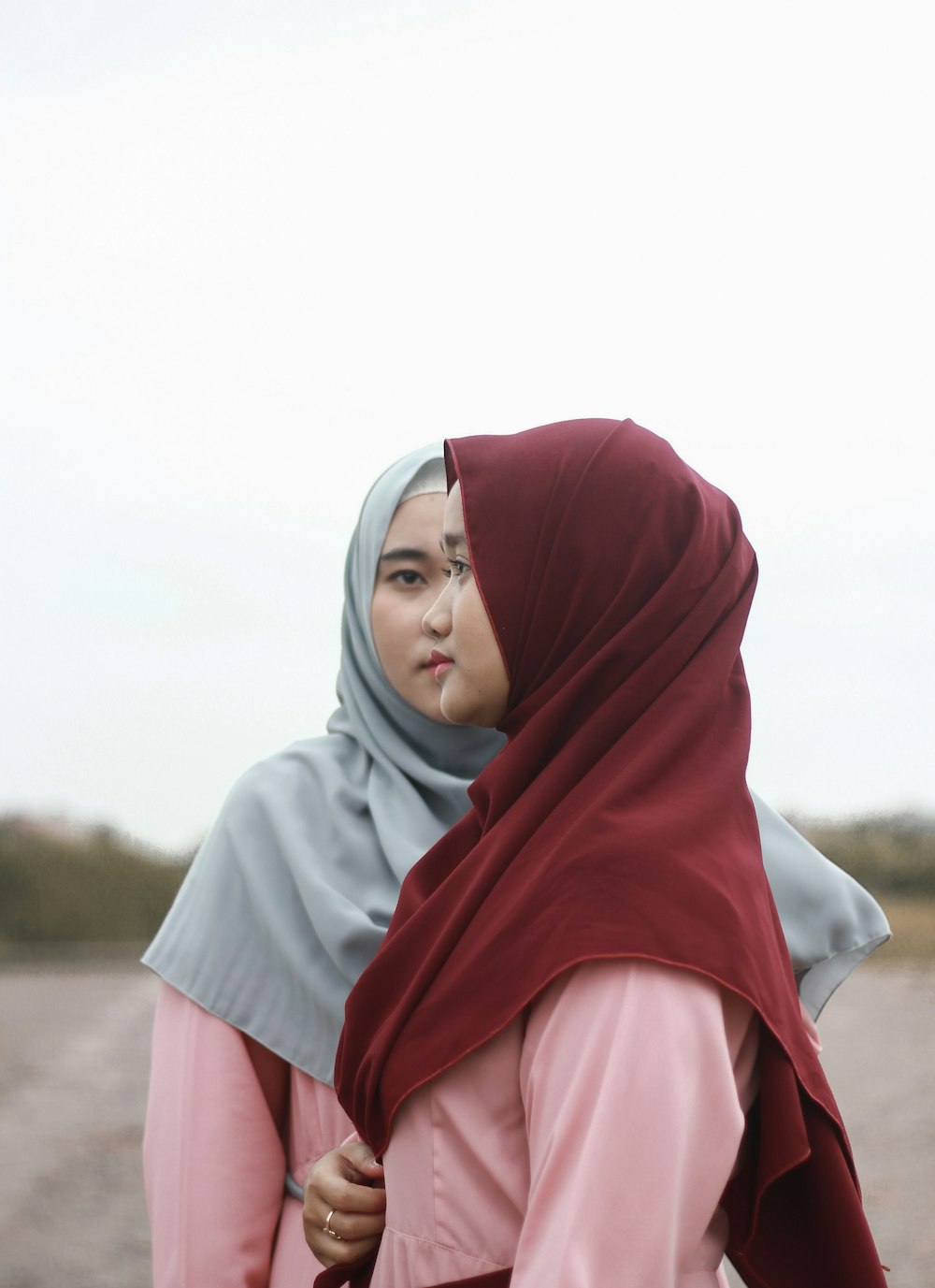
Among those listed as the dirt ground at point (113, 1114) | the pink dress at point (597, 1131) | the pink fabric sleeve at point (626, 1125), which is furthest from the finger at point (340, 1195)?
the dirt ground at point (113, 1114)

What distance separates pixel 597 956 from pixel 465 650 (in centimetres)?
33

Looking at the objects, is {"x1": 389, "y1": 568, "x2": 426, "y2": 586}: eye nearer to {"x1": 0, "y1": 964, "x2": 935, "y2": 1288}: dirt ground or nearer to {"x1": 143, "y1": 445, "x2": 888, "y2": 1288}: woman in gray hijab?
{"x1": 143, "y1": 445, "x2": 888, "y2": 1288}: woman in gray hijab

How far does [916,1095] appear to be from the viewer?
7480 mm

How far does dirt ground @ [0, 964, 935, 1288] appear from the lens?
5625 mm

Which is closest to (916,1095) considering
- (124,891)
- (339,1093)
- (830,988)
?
(124,891)

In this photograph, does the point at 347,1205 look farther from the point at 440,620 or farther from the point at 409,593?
the point at 409,593

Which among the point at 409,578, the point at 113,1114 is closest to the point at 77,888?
the point at 113,1114

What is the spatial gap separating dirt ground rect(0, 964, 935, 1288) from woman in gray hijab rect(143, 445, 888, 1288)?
4.16 m

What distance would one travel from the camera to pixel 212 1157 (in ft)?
5.48

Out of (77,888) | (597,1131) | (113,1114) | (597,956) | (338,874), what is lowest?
(113,1114)

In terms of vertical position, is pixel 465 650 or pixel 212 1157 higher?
pixel 465 650

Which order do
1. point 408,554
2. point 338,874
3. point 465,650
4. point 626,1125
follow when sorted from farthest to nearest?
point 408,554 < point 338,874 < point 465,650 < point 626,1125

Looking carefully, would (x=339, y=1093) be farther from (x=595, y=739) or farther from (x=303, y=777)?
(x=303, y=777)

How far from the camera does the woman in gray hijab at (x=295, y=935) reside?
1.66m
